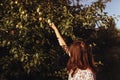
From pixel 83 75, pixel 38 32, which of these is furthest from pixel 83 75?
pixel 38 32

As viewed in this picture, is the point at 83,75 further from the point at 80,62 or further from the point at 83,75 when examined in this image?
the point at 80,62

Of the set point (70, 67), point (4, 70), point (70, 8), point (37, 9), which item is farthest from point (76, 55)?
point (70, 8)

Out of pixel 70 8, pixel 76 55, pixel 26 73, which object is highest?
pixel 76 55

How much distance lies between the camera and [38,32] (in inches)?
495

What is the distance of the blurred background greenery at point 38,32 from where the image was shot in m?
12.2

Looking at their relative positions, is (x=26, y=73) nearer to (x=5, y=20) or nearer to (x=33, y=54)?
(x=33, y=54)

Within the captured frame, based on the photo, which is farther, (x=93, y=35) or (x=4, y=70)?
(x=93, y=35)

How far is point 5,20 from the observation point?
12.4 metres

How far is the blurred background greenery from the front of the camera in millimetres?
12219

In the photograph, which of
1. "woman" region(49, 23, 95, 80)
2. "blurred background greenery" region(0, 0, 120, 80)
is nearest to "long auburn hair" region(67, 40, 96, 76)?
"woman" region(49, 23, 95, 80)

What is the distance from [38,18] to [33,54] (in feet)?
3.52

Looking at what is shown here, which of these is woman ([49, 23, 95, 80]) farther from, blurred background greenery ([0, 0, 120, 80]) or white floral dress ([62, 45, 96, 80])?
blurred background greenery ([0, 0, 120, 80])

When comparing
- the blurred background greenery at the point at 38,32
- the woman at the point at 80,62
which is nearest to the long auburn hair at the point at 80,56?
the woman at the point at 80,62

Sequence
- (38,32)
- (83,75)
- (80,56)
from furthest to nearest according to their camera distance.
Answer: (38,32), (83,75), (80,56)
